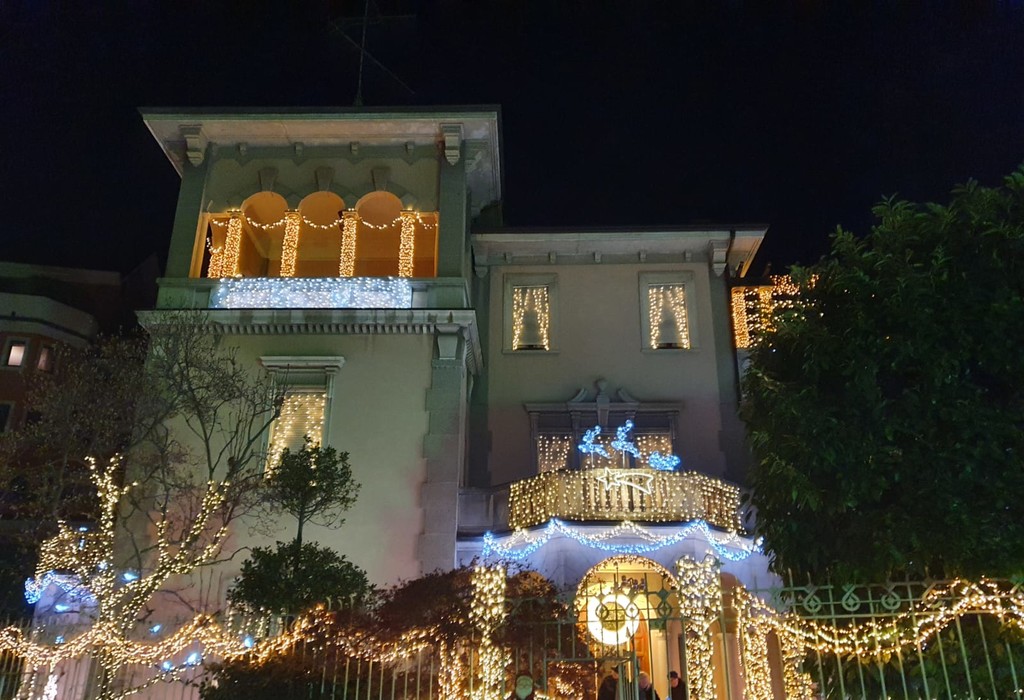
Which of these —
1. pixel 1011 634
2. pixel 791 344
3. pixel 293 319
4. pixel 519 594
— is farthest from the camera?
pixel 293 319

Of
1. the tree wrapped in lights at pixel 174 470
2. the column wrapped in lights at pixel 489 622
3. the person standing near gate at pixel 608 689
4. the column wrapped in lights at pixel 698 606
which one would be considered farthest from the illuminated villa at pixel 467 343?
the column wrapped in lights at pixel 489 622

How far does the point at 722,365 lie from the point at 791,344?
8.70 metres

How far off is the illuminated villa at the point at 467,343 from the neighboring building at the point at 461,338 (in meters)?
0.05

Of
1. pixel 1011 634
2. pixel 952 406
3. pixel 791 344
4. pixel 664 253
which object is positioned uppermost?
pixel 664 253

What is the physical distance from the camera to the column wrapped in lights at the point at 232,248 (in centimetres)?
1856

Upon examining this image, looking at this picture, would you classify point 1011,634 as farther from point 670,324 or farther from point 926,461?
point 670,324

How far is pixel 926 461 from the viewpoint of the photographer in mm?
9664

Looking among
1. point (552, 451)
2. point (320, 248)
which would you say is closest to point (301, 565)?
point (552, 451)

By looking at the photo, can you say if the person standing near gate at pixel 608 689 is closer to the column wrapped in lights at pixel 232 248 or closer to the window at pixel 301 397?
the window at pixel 301 397

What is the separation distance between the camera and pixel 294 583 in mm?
11922

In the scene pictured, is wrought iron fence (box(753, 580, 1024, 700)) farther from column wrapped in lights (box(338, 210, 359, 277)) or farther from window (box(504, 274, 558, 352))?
column wrapped in lights (box(338, 210, 359, 277))

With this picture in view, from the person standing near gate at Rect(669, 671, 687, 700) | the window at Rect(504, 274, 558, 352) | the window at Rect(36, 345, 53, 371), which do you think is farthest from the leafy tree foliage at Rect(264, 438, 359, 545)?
the window at Rect(36, 345, 53, 371)

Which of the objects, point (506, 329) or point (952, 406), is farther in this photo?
point (506, 329)

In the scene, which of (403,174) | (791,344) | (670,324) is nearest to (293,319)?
(403,174)
